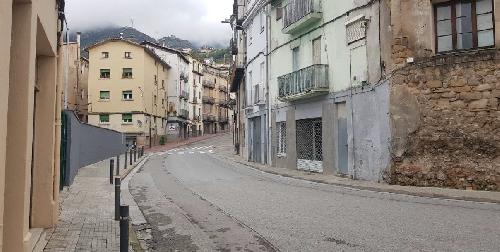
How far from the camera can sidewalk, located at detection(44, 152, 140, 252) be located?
6.52m

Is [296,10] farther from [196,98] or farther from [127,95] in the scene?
[196,98]

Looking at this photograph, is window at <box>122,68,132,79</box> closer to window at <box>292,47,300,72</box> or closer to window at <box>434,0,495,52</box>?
window at <box>292,47,300,72</box>

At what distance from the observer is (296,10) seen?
880 inches

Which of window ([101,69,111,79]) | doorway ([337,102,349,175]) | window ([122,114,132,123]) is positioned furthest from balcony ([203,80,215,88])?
doorway ([337,102,349,175])

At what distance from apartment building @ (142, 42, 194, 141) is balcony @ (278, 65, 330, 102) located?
136 feet

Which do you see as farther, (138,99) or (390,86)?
(138,99)

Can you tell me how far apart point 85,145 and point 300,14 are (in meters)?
12.1

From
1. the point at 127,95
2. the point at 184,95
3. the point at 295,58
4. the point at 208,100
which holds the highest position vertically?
the point at 208,100

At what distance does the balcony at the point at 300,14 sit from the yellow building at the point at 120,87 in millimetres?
33110

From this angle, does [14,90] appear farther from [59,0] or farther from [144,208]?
[144,208]

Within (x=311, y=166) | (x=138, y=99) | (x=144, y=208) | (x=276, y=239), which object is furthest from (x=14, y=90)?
(x=138, y=99)

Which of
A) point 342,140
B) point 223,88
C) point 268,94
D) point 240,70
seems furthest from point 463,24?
point 223,88

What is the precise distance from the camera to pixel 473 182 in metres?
14.0

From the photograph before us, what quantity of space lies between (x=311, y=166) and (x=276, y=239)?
14891mm
